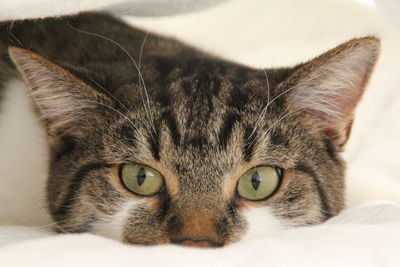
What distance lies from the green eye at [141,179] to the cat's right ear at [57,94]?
0.69 ft

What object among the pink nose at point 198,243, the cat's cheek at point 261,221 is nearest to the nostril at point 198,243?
the pink nose at point 198,243

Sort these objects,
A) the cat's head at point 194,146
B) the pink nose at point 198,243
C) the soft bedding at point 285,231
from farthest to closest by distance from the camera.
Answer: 1. the cat's head at point 194,146
2. the pink nose at point 198,243
3. the soft bedding at point 285,231

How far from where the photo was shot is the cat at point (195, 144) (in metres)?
1.38

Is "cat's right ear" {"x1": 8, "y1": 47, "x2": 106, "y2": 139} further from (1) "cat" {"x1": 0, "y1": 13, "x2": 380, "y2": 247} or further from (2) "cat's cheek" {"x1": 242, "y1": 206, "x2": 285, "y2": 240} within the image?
(2) "cat's cheek" {"x1": 242, "y1": 206, "x2": 285, "y2": 240}

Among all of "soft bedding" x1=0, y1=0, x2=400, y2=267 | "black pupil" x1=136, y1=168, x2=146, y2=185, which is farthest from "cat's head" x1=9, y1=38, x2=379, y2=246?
"soft bedding" x1=0, y1=0, x2=400, y2=267

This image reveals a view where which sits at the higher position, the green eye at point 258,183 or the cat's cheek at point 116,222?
the green eye at point 258,183

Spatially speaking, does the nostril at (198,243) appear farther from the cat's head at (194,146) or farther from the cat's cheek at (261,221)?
the cat's cheek at (261,221)

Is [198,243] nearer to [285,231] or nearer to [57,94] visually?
[285,231]

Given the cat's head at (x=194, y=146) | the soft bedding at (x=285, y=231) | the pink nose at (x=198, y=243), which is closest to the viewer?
the soft bedding at (x=285, y=231)

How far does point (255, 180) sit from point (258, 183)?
0.01m

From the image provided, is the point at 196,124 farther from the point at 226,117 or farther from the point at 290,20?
the point at 290,20

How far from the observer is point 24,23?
2.10m

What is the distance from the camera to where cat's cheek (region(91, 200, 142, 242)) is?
55.3 inches

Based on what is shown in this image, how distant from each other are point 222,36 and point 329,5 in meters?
0.59
